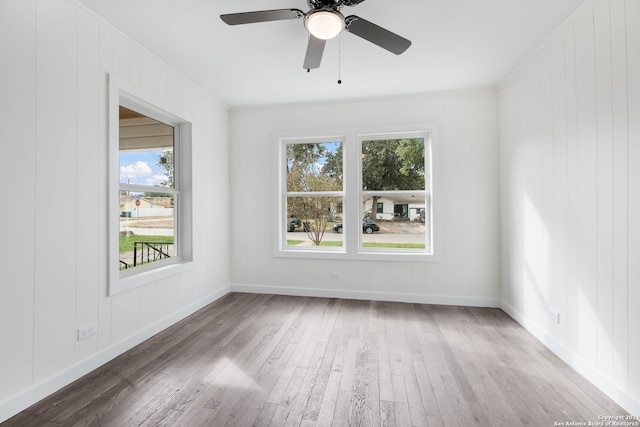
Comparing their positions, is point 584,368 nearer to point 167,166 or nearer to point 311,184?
point 311,184

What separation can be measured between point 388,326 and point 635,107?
245 cm

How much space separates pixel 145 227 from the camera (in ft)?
9.41

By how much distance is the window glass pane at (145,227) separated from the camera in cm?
262

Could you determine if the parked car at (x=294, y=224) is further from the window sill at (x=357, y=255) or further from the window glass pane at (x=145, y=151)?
the window glass pane at (x=145, y=151)

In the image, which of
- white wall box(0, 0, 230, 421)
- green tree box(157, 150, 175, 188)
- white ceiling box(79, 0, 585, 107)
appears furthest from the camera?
green tree box(157, 150, 175, 188)

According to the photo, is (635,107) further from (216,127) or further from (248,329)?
(216,127)

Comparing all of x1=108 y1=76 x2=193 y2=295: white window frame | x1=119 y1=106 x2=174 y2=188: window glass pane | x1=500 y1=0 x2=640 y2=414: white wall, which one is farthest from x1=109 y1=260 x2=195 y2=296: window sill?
x1=500 y1=0 x2=640 y2=414: white wall

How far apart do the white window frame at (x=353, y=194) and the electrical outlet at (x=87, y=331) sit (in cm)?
217

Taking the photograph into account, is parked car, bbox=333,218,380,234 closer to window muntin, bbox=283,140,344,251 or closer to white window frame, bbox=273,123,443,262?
white window frame, bbox=273,123,443,262

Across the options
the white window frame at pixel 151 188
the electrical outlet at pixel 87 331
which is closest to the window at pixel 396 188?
the white window frame at pixel 151 188

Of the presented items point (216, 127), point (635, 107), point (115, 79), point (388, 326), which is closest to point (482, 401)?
point (388, 326)

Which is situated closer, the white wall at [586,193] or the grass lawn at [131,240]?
the white wall at [586,193]

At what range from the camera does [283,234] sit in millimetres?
4164

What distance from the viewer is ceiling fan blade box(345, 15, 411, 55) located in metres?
1.80
